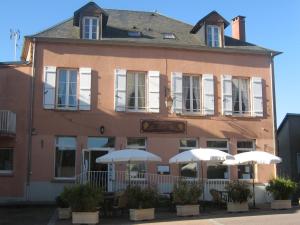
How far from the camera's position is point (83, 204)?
545 inches

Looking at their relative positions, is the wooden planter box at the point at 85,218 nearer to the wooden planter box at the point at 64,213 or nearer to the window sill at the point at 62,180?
the wooden planter box at the point at 64,213

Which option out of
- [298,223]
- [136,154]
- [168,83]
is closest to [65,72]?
[168,83]

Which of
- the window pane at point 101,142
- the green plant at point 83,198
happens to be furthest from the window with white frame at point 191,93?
the green plant at point 83,198

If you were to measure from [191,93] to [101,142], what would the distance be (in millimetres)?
4674

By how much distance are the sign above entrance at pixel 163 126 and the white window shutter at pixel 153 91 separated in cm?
55

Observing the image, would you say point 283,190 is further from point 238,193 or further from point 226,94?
point 226,94

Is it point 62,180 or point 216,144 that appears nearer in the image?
point 62,180

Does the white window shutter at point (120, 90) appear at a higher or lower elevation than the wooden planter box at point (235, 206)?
higher

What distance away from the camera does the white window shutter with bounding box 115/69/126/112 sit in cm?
2083

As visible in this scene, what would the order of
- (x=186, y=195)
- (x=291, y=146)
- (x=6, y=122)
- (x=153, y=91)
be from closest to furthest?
(x=186, y=195)
(x=6, y=122)
(x=153, y=91)
(x=291, y=146)

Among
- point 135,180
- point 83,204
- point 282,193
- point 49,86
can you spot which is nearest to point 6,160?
point 49,86

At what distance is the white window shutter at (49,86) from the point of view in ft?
66.4

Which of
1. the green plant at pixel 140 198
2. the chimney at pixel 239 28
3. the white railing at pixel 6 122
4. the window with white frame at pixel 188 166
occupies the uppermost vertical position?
the chimney at pixel 239 28

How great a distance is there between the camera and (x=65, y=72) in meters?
20.9
